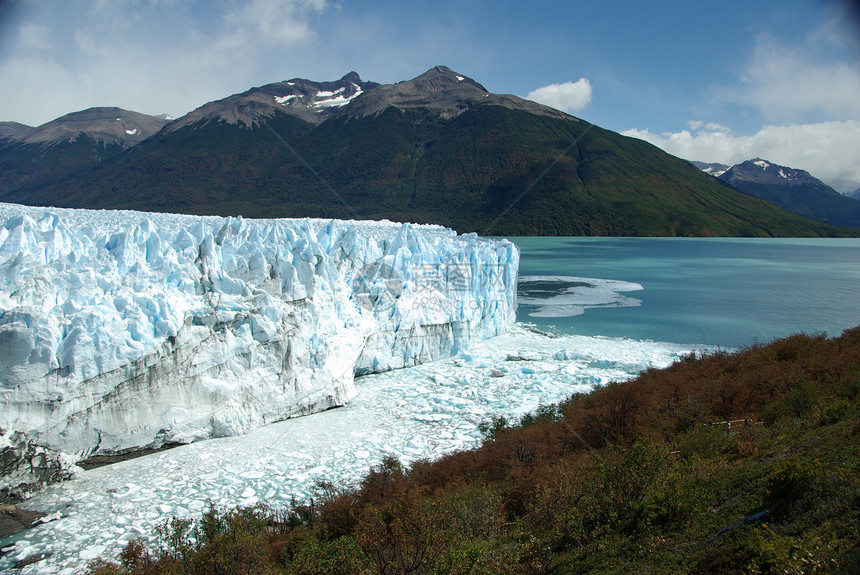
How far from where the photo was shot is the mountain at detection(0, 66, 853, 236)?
9869cm

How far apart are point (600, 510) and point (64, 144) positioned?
19228 centimetres

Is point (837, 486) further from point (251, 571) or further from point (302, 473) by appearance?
point (302, 473)

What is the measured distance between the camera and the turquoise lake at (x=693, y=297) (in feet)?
76.0

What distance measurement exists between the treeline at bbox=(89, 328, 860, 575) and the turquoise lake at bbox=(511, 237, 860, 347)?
36.0 feet

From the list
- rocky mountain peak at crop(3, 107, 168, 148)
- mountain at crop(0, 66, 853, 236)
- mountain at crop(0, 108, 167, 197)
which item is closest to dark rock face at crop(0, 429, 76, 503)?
mountain at crop(0, 66, 853, 236)

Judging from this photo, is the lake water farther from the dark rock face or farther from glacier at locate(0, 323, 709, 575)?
the dark rock face

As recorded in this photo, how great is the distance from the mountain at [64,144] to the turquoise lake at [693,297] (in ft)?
484

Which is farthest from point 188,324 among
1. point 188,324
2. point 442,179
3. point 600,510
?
point 442,179

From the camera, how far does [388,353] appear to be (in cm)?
1617

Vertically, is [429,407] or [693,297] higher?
[693,297]

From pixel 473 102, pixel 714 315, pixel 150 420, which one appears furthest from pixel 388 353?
pixel 473 102

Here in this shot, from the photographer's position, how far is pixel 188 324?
37.1ft

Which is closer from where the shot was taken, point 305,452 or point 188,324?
point 305,452

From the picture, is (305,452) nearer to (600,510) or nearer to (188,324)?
(188,324)
